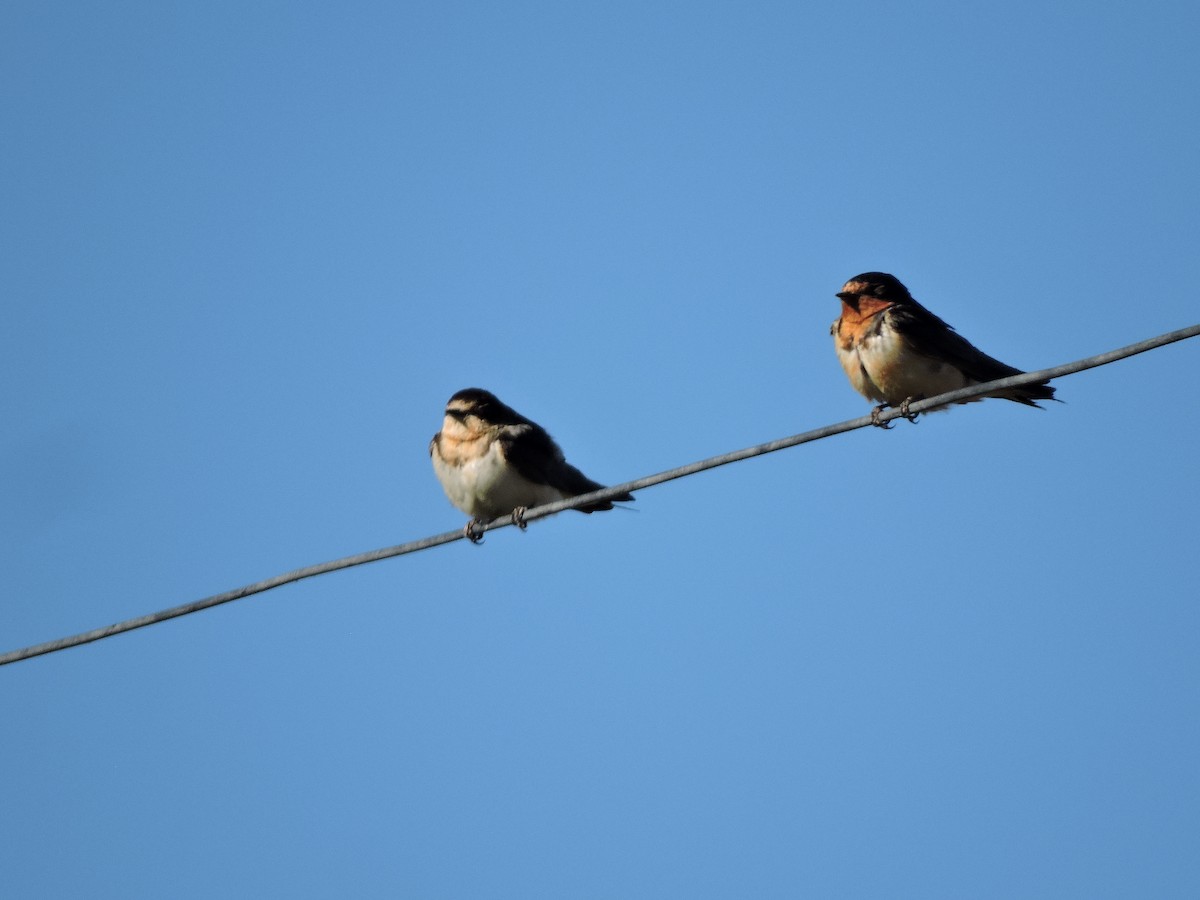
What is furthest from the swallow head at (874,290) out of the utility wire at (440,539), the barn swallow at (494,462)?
the utility wire at (440,539)

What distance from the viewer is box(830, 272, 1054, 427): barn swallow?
11.5 meters

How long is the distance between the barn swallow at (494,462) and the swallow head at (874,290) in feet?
7.63

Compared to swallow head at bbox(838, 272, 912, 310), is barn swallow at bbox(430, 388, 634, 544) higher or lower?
lower

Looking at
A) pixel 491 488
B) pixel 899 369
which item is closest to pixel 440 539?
pixel 491 488

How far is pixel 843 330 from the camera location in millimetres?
12133

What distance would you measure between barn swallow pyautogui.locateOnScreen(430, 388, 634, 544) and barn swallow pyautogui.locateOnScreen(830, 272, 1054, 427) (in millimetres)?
2055

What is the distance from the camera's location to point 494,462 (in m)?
11.2

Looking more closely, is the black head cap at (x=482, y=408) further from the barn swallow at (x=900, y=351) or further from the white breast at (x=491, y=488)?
the barn swallow at (x=900, y=351)

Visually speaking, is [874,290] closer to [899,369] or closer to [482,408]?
[899,369]

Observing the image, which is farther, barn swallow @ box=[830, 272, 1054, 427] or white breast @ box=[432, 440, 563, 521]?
barn swallow @ box=[830, 272, 1054, 427]

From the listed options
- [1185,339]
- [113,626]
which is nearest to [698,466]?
[1185,339]

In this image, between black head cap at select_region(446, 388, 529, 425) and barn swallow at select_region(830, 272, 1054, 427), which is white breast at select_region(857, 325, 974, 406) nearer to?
barn swallow at select_region(830, 272, 1054, 427)

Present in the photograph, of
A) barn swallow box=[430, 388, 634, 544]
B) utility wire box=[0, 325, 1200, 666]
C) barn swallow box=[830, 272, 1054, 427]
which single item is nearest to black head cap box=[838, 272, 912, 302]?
barn swallow box=[830, 272, 1054, 427]

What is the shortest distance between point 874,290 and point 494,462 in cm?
306
